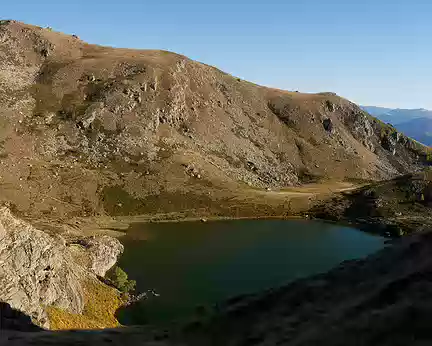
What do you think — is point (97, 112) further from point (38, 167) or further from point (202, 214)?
point (202, 214)

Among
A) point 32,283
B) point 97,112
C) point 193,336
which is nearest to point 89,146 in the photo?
point 97,112

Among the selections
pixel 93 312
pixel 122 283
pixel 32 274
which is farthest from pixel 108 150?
pixel 32 274

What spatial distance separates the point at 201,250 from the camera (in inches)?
4139

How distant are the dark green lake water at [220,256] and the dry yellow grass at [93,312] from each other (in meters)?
3.28

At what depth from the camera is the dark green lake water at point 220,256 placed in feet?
241

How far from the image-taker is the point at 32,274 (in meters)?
39.8

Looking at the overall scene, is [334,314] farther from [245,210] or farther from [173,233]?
[245,210]

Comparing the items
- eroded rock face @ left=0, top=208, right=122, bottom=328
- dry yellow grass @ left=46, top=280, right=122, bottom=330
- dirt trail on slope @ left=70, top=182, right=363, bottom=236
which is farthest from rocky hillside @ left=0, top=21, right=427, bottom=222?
eroded rock face @ left=0, top=208, right=122, bottom=328

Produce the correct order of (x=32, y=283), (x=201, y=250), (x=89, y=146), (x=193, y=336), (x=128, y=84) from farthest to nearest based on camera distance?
(x=128, y=84), (x=89, y=146), (x=201, y=250), (x=32, y=283), (x=193, y=336)

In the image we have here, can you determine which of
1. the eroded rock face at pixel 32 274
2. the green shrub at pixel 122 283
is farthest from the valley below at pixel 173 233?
the green shrub at pixel 122 283

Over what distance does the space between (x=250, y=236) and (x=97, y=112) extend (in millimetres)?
100784

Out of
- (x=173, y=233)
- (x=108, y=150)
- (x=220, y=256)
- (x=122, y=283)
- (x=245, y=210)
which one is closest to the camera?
(x=122, y=283)

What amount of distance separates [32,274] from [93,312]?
51.8 ft

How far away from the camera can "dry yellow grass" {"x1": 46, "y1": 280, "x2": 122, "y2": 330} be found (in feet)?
135
